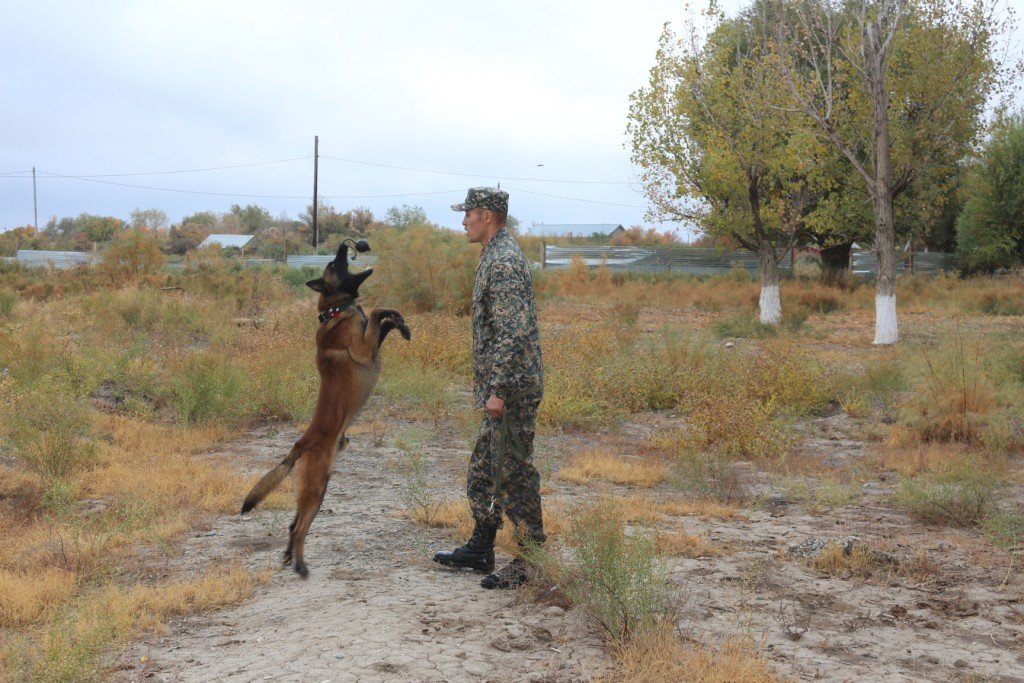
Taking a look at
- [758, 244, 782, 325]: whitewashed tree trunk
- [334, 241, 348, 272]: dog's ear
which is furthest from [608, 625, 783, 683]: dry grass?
[758, 244, 782, 325]: whitewashed tree trunk

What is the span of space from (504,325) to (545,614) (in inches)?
60.7

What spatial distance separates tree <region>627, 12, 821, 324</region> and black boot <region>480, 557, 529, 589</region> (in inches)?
761

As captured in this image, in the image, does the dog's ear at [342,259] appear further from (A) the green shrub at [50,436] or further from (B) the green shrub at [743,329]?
(B) the green shrub at [743,329]

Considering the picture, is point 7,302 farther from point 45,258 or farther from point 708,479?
point 45,258

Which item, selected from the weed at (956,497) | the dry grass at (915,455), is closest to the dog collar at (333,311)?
the weed at (956,497)

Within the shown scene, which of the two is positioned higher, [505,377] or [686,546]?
[505,377]

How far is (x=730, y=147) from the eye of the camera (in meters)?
24.2

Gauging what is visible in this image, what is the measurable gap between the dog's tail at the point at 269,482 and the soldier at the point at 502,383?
3.31 feet

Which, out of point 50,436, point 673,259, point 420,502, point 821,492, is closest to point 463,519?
point 420,502

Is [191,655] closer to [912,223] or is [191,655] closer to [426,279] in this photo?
[426,279]

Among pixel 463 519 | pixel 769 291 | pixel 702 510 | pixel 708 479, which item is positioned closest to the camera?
pixel 463 519

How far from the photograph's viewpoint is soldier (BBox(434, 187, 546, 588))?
5.14 meters

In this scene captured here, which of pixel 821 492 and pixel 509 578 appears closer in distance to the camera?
pixel 509 578

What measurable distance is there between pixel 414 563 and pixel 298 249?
46.4m
